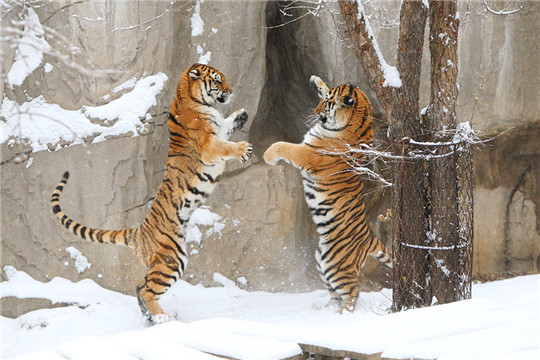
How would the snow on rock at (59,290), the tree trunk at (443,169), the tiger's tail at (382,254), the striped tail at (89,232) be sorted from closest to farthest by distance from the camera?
the tree trunk at (443,169) < the striped tail at (89,232) < the tiger's tail at (382,254) < the snow on rock at (59,290)

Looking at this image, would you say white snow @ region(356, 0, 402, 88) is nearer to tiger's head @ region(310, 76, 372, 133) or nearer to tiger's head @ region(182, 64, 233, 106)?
tiger's head @ region(310, 76, 372, 133)

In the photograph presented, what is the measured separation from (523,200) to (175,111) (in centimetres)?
321

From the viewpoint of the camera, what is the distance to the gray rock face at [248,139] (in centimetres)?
540

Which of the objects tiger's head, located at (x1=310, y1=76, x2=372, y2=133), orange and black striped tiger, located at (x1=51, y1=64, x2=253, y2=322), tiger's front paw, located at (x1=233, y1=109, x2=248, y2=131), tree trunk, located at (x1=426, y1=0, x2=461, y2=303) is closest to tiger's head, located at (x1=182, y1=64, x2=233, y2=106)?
orange and black striped tiger, located at (x1=51, y1=64, x2=253, y2=322)

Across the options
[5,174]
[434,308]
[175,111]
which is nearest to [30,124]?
[5,174]

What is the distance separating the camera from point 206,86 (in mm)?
5035

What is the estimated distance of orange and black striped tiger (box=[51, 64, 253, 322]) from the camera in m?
4.95

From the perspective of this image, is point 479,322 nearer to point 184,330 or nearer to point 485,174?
point 184,330

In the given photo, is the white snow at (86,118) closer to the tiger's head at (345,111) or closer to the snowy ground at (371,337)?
the tiger's head at (345,111)

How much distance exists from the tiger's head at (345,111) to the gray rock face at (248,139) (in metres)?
0.69

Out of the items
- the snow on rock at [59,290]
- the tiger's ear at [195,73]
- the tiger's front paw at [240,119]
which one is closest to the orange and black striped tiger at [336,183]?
the tiger's front paw at [240,119]

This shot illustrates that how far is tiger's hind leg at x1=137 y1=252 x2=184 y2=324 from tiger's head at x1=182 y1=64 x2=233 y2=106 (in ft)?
3.90

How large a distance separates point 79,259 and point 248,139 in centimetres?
169

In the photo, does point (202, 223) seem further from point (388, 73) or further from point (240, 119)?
point (388, 73)
